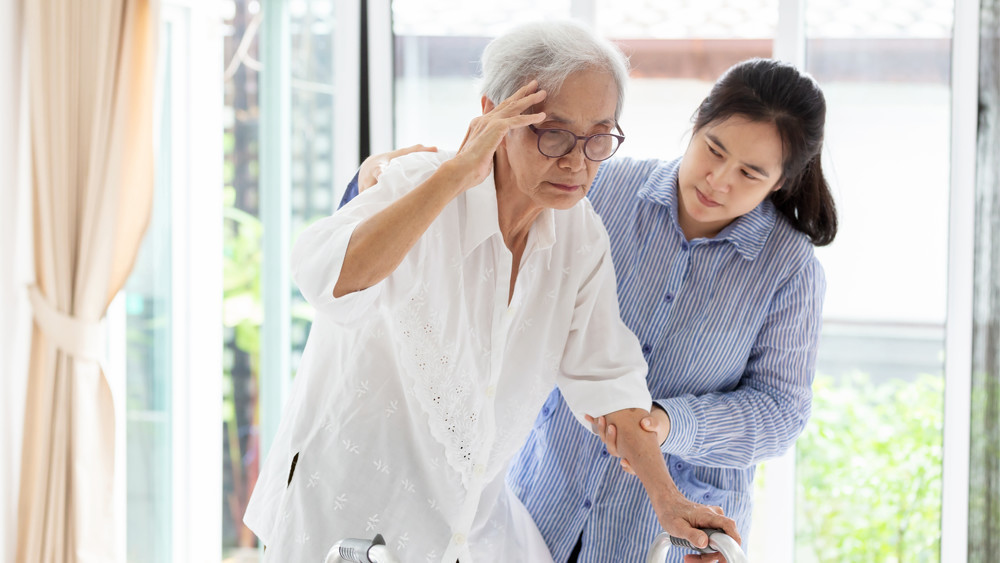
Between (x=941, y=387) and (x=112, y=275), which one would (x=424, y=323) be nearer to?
(x=112, y=275)

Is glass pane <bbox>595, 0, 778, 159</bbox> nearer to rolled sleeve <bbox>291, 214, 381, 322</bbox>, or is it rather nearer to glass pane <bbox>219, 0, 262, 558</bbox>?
glass pane <bbox>219, 0, 262, 558</bbox>

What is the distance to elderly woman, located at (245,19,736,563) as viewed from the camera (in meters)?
1.17

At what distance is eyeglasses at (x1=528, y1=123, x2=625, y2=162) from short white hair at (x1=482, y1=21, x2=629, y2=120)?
0.05 meters

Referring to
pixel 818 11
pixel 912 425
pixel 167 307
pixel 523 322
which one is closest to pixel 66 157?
pixel 167 307

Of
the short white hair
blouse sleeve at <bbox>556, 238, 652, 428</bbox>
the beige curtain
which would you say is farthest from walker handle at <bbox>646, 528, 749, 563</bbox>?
the beige curtain

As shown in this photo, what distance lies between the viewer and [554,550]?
1594 millimetres

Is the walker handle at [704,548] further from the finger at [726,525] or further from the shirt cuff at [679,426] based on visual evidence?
the shirt cuff at [679,426]

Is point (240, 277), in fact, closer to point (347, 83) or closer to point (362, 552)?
point (347, 83)

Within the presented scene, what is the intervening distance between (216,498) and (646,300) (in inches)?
89.7

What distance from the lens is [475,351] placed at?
4.20 ft

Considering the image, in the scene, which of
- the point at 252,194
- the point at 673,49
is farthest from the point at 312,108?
the point at 673,49

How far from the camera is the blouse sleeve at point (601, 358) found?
4.48 feet

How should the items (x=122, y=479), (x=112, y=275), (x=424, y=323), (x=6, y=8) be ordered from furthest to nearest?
(x=122, y=479) → (x=112, y=275) → (x=6, y=8) → (x=424, y=323)

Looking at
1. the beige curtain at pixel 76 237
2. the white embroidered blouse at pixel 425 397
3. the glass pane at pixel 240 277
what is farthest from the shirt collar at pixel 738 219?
the glass pane at pixel 240 277
